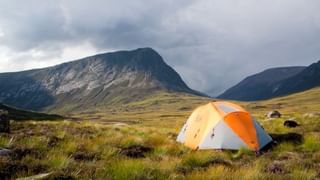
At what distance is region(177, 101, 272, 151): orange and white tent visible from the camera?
56.5ft

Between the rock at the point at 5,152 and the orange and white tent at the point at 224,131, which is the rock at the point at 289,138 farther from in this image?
the rock at the point at 5,152

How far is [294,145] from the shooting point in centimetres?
1728

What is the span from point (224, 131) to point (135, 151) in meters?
5.11

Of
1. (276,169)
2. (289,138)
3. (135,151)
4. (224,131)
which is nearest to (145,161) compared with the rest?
Result: (135,151)

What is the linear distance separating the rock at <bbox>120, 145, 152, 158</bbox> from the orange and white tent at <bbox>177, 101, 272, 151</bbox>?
332cm

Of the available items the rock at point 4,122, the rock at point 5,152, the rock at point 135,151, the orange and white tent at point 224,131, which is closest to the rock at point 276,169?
the rock at point 135,151

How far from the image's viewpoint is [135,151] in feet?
47.3

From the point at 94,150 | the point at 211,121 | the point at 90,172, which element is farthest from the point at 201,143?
the point at 90,172

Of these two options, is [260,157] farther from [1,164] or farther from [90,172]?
[1,164]

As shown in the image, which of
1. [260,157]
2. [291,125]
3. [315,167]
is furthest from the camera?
[291,125]

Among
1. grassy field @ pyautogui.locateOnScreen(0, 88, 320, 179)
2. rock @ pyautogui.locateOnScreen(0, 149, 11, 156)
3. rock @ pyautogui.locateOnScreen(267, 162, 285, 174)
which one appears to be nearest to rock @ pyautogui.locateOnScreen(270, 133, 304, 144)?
grassy field @ pyautogui.locateOnScreen(0, 88, 320, 179)

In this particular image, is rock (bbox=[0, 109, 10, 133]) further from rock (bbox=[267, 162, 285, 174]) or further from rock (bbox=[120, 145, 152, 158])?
rock (bbox=[267, 162, 285, 174])

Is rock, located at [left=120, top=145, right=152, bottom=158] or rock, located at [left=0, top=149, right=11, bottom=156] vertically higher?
rock, located at [left=0, top=149, right=11, bottom=156]

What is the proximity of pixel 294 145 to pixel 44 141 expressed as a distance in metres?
10.1
